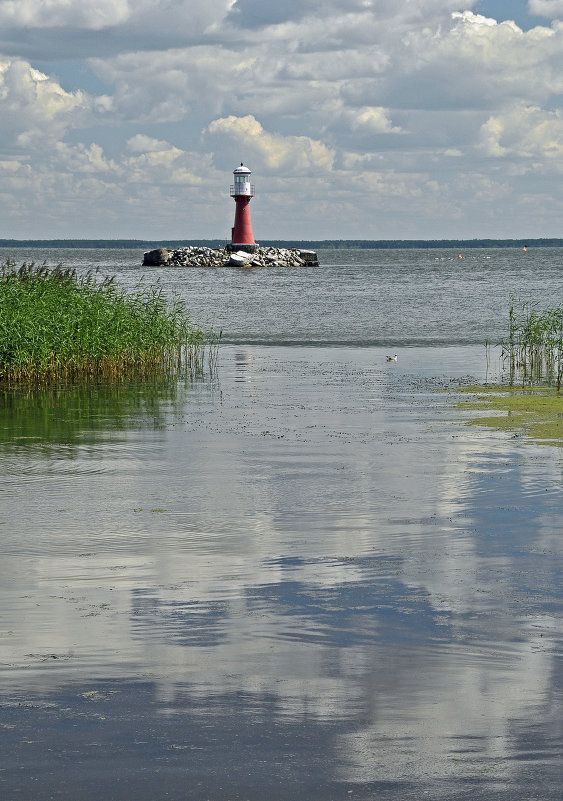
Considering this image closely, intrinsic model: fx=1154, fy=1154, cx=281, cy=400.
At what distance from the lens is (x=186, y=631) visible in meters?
9.05

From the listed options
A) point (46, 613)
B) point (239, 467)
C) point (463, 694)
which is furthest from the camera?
point (239, 467)

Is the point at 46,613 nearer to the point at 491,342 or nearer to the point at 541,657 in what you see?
the point at 541,657

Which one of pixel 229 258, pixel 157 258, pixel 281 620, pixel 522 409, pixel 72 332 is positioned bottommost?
pixel 281 620

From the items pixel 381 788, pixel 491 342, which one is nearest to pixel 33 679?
pixel 381 788

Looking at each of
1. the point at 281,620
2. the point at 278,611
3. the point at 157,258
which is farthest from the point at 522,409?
the point at 157,258

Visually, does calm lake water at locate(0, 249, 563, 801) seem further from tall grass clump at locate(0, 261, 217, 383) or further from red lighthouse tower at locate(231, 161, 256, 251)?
red lighthouse tower at locate(231, 161, 256, 251)

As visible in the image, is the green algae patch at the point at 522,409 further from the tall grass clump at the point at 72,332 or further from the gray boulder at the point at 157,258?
the gray boulder at the point at 157,258

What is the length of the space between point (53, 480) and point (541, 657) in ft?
31.7

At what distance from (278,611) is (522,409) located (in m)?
16.0

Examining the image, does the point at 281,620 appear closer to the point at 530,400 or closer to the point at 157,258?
the point at 530,400

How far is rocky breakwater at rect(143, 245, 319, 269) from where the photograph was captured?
504 feet

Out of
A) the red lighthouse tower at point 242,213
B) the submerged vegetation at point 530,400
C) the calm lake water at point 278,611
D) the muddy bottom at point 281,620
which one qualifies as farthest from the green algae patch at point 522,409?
the red lighthouse tower at point 242,213

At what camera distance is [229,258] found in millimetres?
156375

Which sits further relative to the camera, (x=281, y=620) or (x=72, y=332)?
(x=72, y=332)
